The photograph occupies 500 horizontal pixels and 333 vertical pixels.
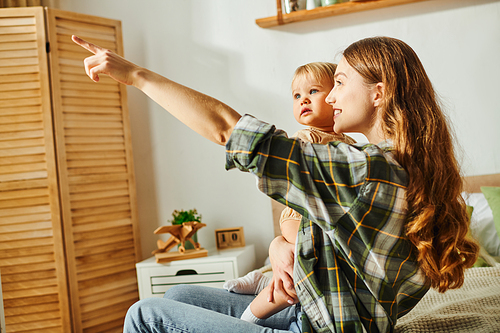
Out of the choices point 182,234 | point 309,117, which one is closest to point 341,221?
point 309,117

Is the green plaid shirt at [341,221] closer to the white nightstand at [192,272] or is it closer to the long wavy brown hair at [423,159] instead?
the long wavy brown hair at [423,159]

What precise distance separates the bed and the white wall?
34 cm

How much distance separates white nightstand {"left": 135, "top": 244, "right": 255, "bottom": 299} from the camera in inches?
90.9

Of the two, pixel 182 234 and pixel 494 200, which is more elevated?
pixel 494 200

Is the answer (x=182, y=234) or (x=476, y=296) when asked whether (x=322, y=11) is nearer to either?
(x=182, y=234)

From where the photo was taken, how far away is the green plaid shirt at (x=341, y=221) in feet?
2.28

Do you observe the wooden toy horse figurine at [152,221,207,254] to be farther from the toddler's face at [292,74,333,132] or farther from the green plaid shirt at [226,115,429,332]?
the green plaid shirt at [226,115,429,332]

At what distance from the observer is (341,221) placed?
73cm

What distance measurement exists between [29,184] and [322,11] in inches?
81.5

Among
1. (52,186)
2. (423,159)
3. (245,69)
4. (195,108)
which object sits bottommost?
(52,186)

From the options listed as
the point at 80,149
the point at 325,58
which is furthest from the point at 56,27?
the point at 325,58

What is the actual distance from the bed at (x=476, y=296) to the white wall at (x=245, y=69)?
13.4 inches

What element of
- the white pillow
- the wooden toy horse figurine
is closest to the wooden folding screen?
the wooden toy horse figurine

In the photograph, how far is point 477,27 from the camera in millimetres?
2391
